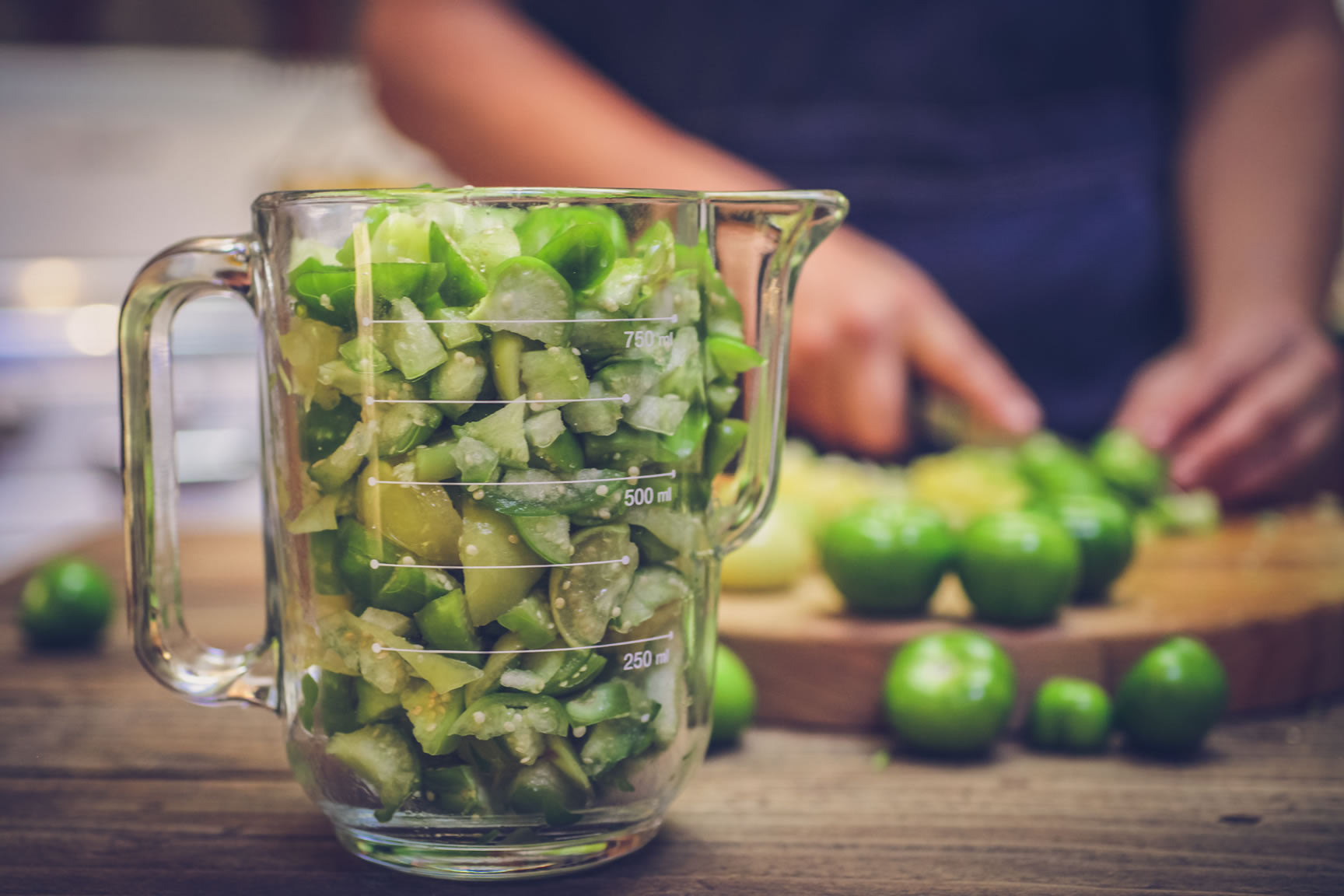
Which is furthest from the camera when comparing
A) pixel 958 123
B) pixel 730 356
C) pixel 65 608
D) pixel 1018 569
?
pixel 958 123

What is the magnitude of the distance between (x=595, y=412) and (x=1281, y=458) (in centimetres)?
149

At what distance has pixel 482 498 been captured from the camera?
0.58 metres

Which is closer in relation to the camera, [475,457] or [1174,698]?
[475,457]

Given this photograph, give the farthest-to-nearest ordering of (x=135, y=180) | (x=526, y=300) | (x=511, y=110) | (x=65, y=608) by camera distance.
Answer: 1. (x=135, y=180)
2. (x=511, y=110)
3. (x=65, y=608)
4. (x=526, y=300)

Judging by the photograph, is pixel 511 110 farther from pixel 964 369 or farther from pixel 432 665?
pixel 432 665

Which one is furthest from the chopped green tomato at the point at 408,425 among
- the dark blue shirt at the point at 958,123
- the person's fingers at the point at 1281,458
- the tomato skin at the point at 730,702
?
the person's fingers at the point at 1281,458

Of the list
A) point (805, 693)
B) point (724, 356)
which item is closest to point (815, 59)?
point (805, 693)

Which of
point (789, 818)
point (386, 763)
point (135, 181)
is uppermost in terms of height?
point (135, 181)

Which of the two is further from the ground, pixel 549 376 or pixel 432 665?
pixel 549 376

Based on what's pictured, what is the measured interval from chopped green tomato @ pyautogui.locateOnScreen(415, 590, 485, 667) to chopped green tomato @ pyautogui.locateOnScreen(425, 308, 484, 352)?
13 cm

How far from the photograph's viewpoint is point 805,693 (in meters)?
1.01

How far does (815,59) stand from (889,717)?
4.06 feet

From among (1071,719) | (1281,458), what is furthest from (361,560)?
(1281,458)

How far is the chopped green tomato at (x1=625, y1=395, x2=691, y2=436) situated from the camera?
0.60m
